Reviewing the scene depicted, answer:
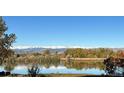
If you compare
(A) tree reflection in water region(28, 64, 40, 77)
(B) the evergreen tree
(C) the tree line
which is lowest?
(A) tree reflection in water region(28, 64, 40, 77)

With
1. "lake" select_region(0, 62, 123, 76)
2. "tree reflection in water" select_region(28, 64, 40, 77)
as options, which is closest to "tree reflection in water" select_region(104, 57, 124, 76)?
"lake" select_region(0, 62, 123, 76)

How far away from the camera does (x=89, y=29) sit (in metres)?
9.25

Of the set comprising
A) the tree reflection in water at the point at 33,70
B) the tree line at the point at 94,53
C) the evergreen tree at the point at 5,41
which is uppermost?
the evergreen tree at the point at 5,41

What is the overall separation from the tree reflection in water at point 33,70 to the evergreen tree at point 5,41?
489 millimetres

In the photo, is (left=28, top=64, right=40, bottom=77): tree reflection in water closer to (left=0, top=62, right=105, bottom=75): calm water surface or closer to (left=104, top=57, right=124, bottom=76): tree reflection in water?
(left=0, top=62, right=105, bottom=75): calm water surface

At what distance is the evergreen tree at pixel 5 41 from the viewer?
30.1 feet

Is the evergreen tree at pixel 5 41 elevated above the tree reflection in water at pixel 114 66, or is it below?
above

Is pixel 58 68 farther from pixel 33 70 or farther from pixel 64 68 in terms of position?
pixel 33 70

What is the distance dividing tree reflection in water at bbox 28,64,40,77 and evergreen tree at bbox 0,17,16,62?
1.61 feet

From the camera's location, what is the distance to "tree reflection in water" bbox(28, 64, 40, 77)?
923 cm

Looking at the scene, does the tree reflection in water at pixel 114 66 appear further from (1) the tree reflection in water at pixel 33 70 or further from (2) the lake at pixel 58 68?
(1) the tree reflection in water at pixel 33 70

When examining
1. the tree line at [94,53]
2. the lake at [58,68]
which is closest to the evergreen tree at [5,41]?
the lake at [58,68]
